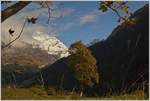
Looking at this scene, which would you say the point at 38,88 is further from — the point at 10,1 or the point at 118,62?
the point at 118,62

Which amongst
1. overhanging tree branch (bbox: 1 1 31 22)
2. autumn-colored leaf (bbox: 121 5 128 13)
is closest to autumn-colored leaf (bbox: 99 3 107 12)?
autumn-colored leaf (bbox: 121 5 128 13)

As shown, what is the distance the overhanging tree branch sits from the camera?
1015cm

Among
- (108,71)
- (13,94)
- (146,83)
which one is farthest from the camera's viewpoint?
(108,71)

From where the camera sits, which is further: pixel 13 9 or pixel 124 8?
pixel 13 9

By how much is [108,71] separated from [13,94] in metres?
184

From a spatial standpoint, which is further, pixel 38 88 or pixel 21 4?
pixel 21 4

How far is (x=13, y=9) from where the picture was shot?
33.8ft

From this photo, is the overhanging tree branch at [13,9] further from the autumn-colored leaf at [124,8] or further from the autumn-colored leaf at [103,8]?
the autumn-colored leaf at [124,8]

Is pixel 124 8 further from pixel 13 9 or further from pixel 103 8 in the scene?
→ pixel 13 9

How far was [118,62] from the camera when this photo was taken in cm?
19650

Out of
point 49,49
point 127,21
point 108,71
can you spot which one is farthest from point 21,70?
point 108,71

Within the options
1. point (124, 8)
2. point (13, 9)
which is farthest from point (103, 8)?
point (13, 9)

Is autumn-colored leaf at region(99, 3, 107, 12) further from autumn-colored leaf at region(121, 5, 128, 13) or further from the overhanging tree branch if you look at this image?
the overhanging tree branch

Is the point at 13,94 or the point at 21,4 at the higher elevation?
the point at 21,4
